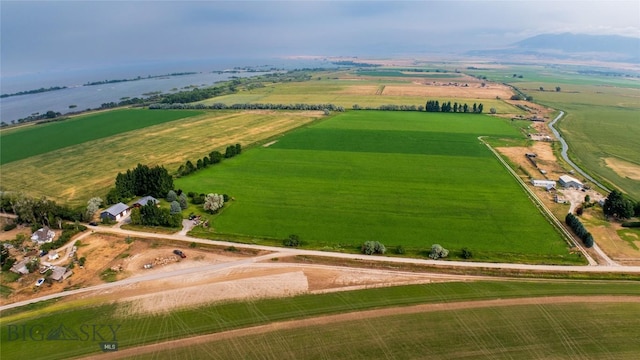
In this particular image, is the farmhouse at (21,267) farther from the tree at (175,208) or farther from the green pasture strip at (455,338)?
the green pasture strip at (455,338)

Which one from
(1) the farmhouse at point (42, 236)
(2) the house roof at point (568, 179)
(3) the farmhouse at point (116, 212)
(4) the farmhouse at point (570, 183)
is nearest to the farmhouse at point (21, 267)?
(1) the farmhouse at point (42, 236)

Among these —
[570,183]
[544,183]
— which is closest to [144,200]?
[544,183]

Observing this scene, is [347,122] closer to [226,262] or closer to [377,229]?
[377,229]

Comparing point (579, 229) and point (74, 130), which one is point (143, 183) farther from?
point (579, 229)

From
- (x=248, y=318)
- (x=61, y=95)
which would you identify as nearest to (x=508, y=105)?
(x=248, y=318)

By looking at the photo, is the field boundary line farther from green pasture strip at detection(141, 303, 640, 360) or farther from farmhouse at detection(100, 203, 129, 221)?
farmhouse at detection(100, 203, 129, 221)

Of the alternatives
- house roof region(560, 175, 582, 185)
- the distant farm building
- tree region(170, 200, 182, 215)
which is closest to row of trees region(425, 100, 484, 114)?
house roof region(560, 175, 582, 185)

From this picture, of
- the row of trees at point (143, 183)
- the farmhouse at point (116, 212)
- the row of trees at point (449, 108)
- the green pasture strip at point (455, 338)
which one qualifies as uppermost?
the row of trees at point (449, 108)
